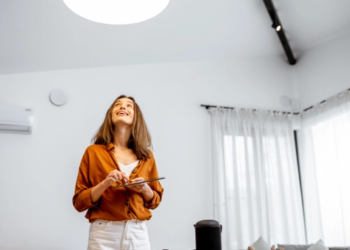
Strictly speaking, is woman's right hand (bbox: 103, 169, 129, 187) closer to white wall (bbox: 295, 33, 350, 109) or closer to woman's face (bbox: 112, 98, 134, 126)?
woman's face (bbox: 112, 98, 134, 126)

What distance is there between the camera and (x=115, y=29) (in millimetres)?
2725

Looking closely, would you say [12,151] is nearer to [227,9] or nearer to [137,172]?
[137,172]

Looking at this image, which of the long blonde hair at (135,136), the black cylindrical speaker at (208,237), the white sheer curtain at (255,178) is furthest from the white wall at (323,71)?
the black cylindrical speaker at (208,237)

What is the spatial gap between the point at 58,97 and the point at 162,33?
97cm

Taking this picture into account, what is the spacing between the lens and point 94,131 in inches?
116

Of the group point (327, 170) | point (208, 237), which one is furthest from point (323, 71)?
point (208, 237)

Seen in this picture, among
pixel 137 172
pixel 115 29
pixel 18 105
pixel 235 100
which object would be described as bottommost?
pixel 137 172

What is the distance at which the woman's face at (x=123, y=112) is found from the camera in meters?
1.89

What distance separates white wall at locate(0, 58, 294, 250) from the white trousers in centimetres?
118

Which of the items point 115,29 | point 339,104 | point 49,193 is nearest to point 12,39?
point 115,29

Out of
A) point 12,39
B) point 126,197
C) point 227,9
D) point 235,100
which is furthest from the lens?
point 235,100

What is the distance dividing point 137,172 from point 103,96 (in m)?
1.46

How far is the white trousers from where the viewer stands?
157cm

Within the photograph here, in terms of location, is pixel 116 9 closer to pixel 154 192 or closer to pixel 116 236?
pixel 154 192
